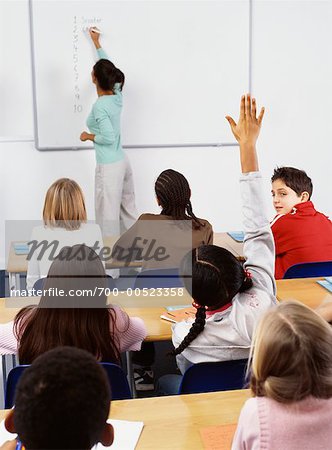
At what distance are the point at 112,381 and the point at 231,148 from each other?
157 inches

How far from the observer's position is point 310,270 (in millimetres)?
3500

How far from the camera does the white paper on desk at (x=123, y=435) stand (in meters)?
1.83

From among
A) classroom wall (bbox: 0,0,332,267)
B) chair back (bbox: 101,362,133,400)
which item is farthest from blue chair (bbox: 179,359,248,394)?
classroom wall (bbox: 0,0,332,267)

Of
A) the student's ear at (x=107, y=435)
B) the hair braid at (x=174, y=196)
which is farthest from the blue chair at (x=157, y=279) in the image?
the student's ear at (x=107, y=435)

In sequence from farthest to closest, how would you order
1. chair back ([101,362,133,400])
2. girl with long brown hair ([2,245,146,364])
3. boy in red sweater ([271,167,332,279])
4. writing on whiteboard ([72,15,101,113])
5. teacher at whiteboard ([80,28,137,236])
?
writing on whiteboard ([72,15,101,113])
teacher at whiteboard ([80,28,137,236])
boy in red sweater ([271,167,332,279])
girl with long brown hair ([2,245,146,364])
chair back ([101,362,133,400])

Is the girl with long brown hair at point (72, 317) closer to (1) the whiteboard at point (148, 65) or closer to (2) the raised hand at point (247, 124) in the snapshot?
(2) the raised hand at point (247, 124)

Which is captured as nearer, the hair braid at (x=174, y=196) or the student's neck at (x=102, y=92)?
the hair braid at (x=174, y=196)

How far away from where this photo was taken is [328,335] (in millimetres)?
1550

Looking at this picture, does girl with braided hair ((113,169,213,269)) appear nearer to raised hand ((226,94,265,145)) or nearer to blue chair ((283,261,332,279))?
blue chair ((283,261,332,279))

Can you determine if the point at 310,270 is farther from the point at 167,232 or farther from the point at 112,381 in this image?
the point at 112,381

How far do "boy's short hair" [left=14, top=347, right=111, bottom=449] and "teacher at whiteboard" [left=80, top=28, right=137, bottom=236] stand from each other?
13.5 ft

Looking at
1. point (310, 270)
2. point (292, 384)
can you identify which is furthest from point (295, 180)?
point (292, 384)

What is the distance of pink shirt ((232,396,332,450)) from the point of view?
153 cm

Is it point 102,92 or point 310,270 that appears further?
point 102,92
